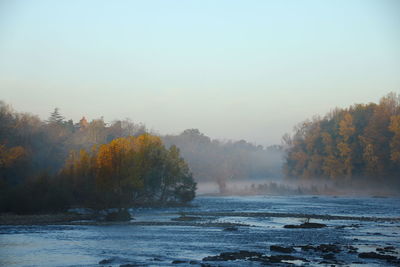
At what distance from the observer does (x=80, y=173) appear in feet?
274

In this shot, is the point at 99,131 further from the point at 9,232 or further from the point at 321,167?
the point at 9,232

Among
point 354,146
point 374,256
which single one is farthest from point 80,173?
point 354,146

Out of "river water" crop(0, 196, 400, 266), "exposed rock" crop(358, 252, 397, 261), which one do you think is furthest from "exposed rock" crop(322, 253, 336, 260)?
"exposed rock" crop(358, 252, 397, 261)

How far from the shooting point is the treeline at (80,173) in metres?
68.8

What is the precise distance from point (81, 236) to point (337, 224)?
25524mm

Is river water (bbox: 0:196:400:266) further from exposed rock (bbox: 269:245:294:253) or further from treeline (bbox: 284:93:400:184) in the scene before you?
treeline (bbox: 284:93:400:184)

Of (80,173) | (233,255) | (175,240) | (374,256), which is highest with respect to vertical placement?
(80,173)

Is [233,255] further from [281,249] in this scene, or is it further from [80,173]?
[80,173]

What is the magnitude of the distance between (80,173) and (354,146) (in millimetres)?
69342

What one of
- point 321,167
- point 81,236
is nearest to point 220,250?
Result: point 81,236

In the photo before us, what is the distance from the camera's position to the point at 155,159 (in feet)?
324

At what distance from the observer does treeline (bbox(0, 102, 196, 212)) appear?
68756 millimetres

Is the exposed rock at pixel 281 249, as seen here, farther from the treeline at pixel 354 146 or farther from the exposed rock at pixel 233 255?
the treeline at pixel 354 146

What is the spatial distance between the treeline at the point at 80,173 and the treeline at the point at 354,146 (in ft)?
149
